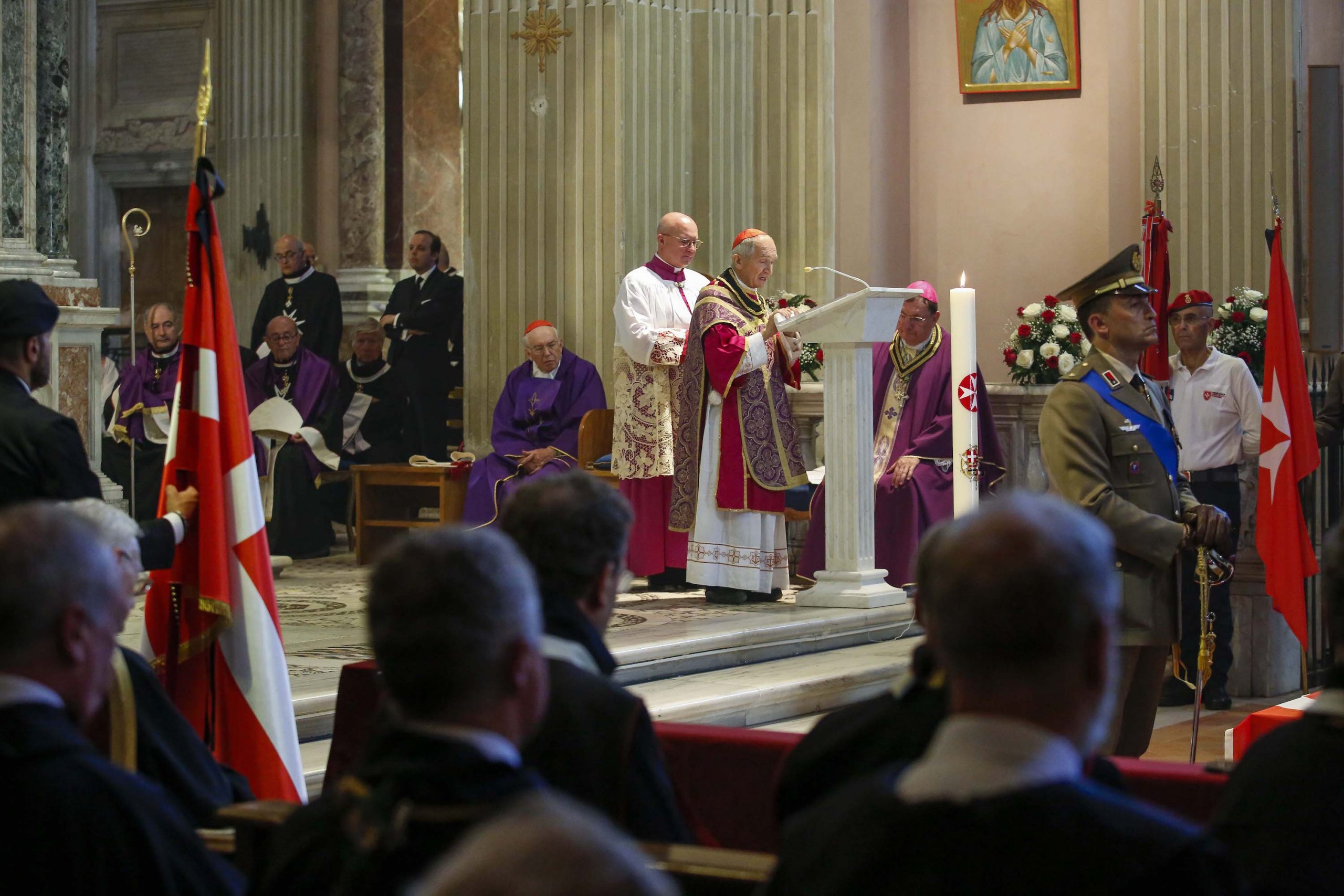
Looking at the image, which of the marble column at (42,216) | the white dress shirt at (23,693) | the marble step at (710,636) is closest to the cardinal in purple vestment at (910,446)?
the marble step at (710,636)

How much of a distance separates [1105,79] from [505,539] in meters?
8.87

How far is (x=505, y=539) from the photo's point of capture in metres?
1.82

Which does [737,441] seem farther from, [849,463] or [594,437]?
[594,437]

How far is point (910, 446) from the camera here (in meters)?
8.25

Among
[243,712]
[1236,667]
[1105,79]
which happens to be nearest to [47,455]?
[243,712]

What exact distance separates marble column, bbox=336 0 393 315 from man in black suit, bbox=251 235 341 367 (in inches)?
60.6

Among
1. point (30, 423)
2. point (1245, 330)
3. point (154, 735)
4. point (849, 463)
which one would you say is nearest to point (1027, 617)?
point (154, 735)

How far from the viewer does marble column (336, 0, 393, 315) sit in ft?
42.9

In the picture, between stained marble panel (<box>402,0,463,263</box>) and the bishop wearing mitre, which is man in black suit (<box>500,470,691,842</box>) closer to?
the bishop wearing mitre

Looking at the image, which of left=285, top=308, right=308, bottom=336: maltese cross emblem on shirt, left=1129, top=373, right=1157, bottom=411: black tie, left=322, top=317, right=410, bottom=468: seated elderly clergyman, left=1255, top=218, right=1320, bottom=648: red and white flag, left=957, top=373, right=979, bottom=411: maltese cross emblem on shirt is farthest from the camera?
left=285, top=308, right=308, bottom=336: maltese cross emblem on shirt

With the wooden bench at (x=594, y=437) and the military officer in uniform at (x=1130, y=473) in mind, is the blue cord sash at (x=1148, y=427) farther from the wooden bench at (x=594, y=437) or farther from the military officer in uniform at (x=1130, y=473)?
the wooden bench at (x=594, y=437)

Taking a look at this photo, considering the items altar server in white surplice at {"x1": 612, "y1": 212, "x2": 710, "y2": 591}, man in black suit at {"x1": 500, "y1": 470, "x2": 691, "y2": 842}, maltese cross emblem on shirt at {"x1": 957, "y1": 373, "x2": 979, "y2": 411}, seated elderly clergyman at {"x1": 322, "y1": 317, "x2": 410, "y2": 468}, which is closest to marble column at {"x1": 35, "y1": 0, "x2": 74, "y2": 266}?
seated elderly clergyman at {"x1": 322, "y1": 317, "x2": 410, "y2": 468}

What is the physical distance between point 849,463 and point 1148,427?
2.72 m

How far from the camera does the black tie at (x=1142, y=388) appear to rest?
15.6 feet
